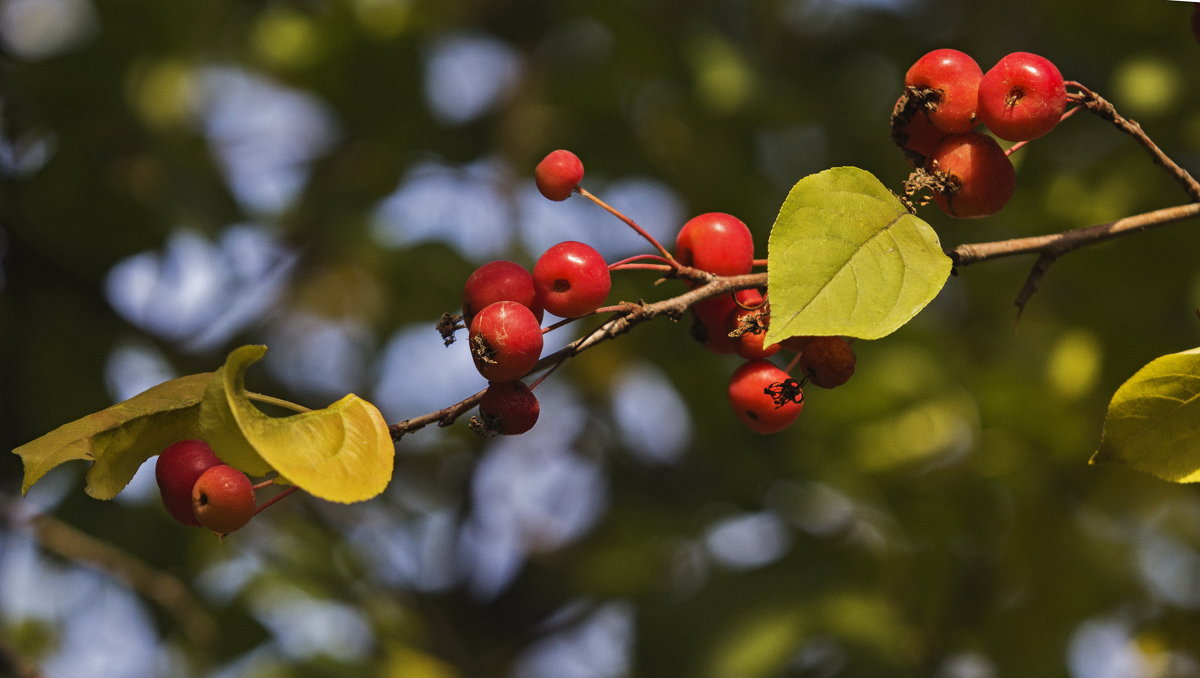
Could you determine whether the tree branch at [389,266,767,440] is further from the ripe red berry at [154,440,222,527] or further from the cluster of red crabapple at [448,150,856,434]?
the ripe red berry at [154,440,222,527]

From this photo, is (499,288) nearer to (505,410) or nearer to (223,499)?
(505,410)

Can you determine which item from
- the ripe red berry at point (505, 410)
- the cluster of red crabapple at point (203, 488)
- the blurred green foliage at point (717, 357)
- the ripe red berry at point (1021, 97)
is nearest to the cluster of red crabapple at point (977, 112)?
the ripe red berry at point (1021, 97)

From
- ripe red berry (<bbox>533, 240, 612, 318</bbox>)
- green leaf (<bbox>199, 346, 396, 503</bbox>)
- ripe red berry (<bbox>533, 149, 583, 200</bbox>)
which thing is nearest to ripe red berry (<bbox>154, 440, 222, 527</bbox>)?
green leaf (<bbox>199, 346, 396, 503</bbox>)

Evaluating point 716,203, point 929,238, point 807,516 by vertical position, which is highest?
point 929,238

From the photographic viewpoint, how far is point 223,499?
102cm

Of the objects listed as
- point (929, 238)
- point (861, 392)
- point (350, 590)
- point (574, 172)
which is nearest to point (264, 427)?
point (574, 172)

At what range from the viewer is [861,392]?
2.99m

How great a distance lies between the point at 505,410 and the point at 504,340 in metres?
0.10

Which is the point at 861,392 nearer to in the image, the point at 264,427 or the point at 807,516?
the point at 807,516

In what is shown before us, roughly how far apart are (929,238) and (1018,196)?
6.48ft

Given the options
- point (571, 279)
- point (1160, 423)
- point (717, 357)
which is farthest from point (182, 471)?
point (717, 357)

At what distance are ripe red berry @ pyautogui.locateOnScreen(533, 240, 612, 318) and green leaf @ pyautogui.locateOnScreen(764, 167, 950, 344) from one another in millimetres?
235

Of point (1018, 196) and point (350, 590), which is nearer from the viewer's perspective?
point (1018, 196)

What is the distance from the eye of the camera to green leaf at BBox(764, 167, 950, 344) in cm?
92
